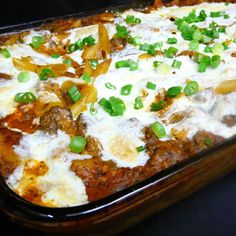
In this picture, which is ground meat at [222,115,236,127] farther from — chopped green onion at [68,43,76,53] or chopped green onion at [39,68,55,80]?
chopped green onion at [68,43,76,53]

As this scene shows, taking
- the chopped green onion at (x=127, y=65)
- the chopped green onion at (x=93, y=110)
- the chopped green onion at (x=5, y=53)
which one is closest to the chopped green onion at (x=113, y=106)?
the chopped green onion at (x=93, y=110)

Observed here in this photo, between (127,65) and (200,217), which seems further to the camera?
(127,65)

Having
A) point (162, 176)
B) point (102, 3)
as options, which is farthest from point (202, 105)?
point (102, 3)

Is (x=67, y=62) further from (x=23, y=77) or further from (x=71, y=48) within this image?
(x=23, y=77)

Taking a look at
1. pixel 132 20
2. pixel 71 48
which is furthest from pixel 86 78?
pixel 132 20

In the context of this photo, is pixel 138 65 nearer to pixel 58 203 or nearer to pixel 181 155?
pixel 181 155

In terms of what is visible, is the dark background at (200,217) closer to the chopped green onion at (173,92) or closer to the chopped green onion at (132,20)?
the chopped green onion at (173,92)

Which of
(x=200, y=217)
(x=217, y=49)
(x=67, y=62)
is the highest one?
(x=67, y=62)
